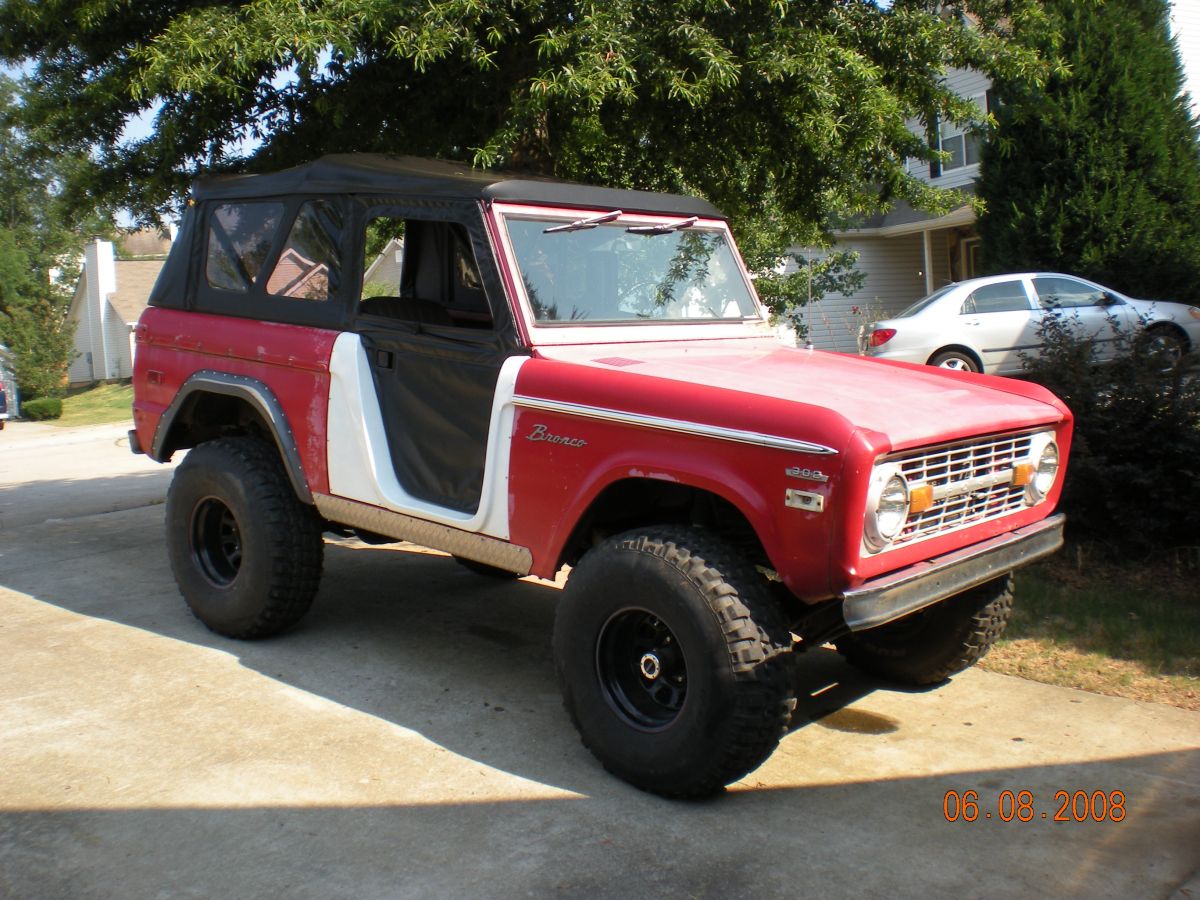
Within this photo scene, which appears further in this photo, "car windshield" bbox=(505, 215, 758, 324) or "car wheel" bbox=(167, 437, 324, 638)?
"car wheel" bbox=(167, 437, 324, 638)

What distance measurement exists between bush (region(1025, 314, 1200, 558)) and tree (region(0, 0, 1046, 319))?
193 centimetres

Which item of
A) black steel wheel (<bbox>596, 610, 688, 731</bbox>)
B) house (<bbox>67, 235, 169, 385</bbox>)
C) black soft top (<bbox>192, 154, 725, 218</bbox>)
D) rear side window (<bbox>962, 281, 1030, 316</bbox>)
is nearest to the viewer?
black steel wheel (<bbox>596, 610, 688, 731</bbox>)

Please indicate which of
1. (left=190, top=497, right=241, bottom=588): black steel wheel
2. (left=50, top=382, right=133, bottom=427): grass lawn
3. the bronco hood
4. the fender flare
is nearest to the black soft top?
the bronco hood

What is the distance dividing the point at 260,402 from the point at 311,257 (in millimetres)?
725

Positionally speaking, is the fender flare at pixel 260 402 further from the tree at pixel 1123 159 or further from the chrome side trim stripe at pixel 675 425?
the tree at pixel 1123 159

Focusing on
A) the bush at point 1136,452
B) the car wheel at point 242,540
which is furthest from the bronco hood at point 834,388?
the bush at point 1136,452

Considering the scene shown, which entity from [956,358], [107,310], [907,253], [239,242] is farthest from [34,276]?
[239,242]

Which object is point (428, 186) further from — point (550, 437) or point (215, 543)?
point (215, 543)

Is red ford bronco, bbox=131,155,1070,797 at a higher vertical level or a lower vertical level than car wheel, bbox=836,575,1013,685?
higher

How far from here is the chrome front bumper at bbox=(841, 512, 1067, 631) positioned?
11.4ft

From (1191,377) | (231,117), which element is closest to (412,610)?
(231,117)

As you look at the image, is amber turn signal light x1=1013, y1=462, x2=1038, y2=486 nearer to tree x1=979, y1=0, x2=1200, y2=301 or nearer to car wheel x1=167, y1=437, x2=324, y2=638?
car wheel x1=167, y1=437, x2=324, y2=638

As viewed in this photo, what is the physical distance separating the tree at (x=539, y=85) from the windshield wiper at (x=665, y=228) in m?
1.18

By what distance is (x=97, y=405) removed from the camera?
31.8m
